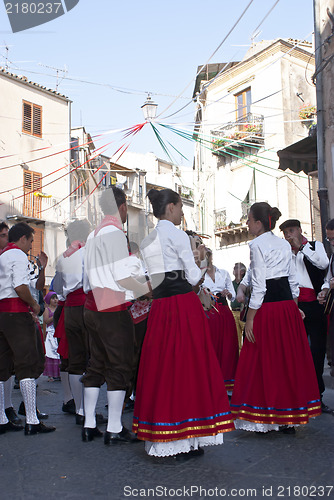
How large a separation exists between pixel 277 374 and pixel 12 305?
241 centimetres

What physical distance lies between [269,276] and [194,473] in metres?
1.82

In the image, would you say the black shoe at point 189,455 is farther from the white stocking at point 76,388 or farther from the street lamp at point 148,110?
the street lamp at point 148,110

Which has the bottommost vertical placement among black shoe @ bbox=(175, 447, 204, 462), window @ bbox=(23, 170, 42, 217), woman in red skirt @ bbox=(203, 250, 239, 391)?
black shoe @ bbox=(175, 447, 204, 462)

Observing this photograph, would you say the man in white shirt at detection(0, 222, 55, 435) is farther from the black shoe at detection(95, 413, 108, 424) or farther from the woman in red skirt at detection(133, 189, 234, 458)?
the woman in red skirt at detection(133, 189, 234, 458)

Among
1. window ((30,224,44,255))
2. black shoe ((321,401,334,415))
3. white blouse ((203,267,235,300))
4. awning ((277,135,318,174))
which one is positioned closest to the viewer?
black shoe ((321,401,334,415))

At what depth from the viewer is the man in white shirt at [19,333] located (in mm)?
4527

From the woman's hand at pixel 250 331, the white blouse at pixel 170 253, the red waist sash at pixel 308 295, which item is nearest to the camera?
the white blouse at pixel 170 253

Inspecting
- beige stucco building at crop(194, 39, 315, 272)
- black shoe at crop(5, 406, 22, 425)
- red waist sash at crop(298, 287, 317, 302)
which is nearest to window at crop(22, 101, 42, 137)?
beige stucco building at crop(194, 39, 315, 272)

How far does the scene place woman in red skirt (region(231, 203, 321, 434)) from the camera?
4164mm

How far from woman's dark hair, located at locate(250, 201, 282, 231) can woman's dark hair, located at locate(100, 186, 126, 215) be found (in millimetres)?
1207

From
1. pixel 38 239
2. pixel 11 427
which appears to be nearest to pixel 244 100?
pixel 38 239

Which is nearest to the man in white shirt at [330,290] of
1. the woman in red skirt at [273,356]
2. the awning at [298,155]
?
the woman in red skirt at [273,356]

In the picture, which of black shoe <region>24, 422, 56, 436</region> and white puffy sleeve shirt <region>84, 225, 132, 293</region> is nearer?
white puffy sleeve shirt <region>84, 225, 132, 293</region>

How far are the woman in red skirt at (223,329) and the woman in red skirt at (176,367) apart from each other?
2.55 m
